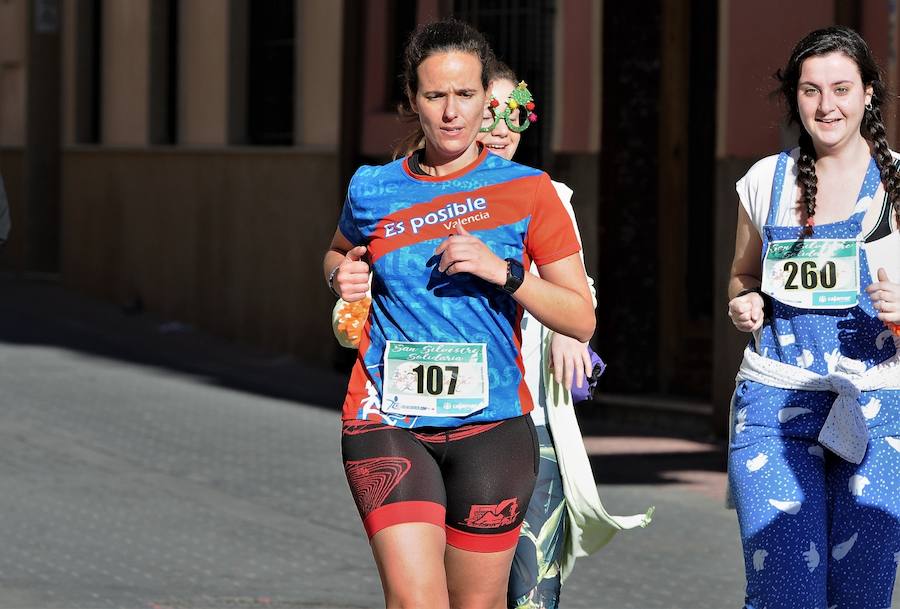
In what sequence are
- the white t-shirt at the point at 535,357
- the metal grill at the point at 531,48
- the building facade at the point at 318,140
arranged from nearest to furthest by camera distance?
the white t-shirt at the point at 535,357
the building facade at the point at 318,140
the metal grill at the point at 531,48

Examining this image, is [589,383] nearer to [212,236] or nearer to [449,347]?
[449,347]

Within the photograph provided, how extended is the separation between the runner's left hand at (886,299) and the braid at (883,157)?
0.30 meters

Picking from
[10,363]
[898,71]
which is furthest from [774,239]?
[10,363]

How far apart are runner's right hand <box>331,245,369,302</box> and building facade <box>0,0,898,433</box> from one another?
4515 mm

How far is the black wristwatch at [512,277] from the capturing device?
4.59 metres

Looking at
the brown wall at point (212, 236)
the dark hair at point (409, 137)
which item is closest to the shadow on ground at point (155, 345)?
the brown wall at point (212, 236)

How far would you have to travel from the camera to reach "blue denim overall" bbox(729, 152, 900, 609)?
16.3ft

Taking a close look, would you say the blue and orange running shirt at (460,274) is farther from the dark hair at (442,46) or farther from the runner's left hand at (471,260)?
the dark hair at (442,46)

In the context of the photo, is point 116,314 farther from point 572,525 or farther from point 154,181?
point 572,525

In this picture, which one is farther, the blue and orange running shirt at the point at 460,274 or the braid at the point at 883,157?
the braid at the point at 883,157

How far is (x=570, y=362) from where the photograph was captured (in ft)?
18.6

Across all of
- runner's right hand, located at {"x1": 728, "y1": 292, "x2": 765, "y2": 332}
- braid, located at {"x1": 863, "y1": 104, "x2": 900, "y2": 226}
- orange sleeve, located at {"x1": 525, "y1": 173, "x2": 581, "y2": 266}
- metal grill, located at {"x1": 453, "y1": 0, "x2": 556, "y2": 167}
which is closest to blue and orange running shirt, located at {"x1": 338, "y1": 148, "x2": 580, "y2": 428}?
orange sleeve, located at {"x1": 525, "y1": 173, "x2": 581, "y2": 266}

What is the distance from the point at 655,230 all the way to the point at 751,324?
894 cm

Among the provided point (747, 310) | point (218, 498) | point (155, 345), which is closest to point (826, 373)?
point (747, 310)
